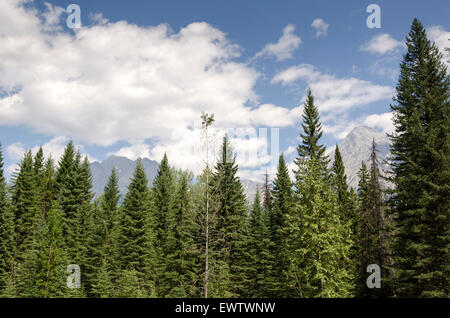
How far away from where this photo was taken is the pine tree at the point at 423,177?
18828 mm

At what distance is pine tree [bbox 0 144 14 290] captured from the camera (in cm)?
3444

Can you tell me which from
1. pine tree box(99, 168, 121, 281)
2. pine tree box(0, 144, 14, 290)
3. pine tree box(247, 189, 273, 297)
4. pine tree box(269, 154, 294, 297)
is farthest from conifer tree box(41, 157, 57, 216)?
pine tree box(269, 154, 294, 297)

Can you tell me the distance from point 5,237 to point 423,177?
149ft

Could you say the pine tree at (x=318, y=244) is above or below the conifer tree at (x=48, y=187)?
below

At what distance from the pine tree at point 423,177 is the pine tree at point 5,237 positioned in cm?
4139

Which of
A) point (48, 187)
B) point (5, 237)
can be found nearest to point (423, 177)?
point (5, 237)

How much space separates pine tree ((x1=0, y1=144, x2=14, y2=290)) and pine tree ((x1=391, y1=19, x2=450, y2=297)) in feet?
136

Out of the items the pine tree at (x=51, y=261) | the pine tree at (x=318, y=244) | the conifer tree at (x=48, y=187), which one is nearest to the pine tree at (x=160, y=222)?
the pine tree at (x=51, y=261)

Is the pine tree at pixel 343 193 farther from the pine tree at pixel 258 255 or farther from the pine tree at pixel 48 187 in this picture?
the pine tree at pixel 48 187

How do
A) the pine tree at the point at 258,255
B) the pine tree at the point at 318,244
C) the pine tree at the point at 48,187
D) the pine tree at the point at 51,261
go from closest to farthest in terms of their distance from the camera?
the pine tree at the point at 318,244 → the pine tree at the point at 51,261 → the pine tree at the point at 258,255 → the pine tree at the point at 48,187

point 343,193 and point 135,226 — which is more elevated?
point 343,193

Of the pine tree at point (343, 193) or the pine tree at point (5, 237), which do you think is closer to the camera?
the pine tree at point (5, 237)

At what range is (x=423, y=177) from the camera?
19891 mm

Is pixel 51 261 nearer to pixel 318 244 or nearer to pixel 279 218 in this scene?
pixel 318 244
